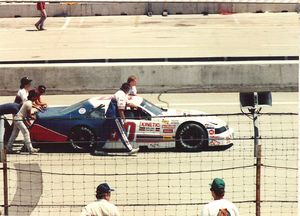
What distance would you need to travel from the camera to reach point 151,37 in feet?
101

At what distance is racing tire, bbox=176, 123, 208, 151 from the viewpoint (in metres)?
14.4

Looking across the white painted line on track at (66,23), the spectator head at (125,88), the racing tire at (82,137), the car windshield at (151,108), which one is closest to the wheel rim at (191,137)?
the car windshield at (151,108)

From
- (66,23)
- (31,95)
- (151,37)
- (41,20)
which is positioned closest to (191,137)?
(31,95)

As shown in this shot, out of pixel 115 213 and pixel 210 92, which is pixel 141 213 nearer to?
pixel 115 213

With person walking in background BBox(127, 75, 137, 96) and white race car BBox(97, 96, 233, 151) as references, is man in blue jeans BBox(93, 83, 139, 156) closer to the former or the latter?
white race car BBox(97, 96, 233, 151)

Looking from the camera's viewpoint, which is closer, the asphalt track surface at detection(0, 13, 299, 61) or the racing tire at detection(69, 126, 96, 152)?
the racing tire at detection(69, 126, 96, 152)

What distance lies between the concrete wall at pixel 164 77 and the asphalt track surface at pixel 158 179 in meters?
4.52

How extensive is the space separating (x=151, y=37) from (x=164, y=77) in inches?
426

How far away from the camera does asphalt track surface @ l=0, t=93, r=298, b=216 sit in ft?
36.8

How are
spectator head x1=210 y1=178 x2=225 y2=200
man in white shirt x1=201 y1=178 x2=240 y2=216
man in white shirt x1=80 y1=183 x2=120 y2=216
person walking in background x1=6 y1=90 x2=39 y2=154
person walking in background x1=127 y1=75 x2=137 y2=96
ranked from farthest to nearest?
person walking in background x1=127 y1=75 x2=137 y2=96, person walking in background x1=6 y1=90 x2=39 y2=154, man in white shirt x1=80 y1=183 x2=120 y2=216, spectator head x1=210 y1=178 x2=225 y2=200, man in white shirt x1=201 y1=178 x2=240 y2=216

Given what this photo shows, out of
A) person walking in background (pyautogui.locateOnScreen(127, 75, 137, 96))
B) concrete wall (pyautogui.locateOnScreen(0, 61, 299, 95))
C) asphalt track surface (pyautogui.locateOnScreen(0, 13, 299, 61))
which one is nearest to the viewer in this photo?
person walking in background (pyautogui.locateOnScreen(127, 75, 137, 96))

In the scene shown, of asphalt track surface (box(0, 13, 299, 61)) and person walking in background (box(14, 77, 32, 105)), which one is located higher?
asphalt track surface (box(0, 13, 299, 61))

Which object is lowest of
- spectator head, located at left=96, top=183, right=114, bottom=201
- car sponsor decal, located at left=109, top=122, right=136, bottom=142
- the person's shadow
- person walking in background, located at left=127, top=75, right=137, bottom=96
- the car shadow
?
spectator head, located at left=96, top=183, right=114, bottom=201

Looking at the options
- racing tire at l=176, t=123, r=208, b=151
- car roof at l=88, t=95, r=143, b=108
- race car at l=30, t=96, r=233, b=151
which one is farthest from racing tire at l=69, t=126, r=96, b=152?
racing tire at l=176, t=123, r=208, b=151
